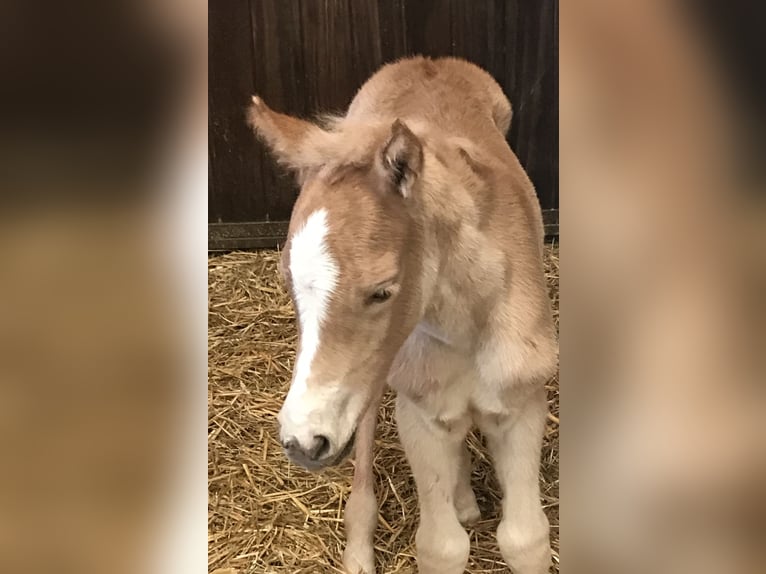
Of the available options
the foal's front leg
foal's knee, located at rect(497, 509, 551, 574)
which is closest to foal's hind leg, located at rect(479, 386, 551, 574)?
foal's knee, located at rect(497, 509, 551, 574)

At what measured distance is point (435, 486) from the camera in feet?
3.00

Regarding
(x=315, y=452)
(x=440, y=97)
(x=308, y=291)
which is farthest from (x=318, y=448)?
(x=440, y=97)

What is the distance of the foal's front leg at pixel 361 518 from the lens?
924mm

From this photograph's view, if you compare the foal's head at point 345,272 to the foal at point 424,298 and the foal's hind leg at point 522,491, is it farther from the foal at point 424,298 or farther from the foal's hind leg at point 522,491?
the foal's hind leg at point 522,491

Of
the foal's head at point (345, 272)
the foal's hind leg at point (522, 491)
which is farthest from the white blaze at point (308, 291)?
the foal's hind leg at point (522, 491)

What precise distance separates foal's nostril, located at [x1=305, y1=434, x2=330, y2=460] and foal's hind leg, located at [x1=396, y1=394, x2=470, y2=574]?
0.19 m

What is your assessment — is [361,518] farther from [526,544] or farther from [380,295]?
[380,295]

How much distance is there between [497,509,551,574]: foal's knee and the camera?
91 cm

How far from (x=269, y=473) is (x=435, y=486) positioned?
0.22 m

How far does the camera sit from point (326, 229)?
73 centimetres
